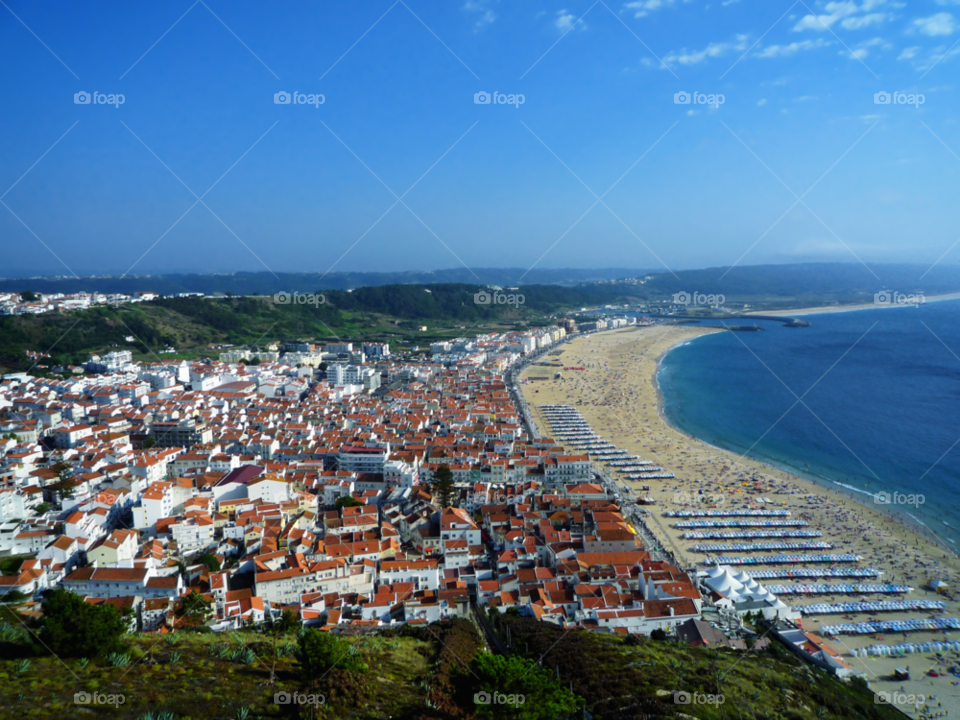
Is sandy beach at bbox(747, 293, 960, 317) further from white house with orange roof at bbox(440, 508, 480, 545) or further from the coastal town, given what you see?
white house with orange roof at bbox(440, 508, 480, 545)

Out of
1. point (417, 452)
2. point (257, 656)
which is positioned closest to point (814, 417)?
point (417, 452)

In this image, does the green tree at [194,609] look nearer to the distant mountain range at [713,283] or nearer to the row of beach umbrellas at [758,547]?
the row of beach umbrellas at [758,547]

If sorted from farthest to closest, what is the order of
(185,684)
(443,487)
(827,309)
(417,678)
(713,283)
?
(713,283)
(827,309)
(443,487)
(417,678)
(185,684)

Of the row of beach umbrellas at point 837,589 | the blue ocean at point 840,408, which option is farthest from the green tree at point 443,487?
the blue ocean at point 840,408

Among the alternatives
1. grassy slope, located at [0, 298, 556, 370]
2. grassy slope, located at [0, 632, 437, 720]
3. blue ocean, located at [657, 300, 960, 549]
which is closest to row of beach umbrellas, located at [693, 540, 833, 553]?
blue ocean, located at [657, 300, 960, 549]

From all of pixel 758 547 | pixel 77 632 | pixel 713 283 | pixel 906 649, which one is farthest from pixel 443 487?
pixel 713 283

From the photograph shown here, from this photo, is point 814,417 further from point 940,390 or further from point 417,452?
point 417,452

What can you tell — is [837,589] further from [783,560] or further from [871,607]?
[783,560]
